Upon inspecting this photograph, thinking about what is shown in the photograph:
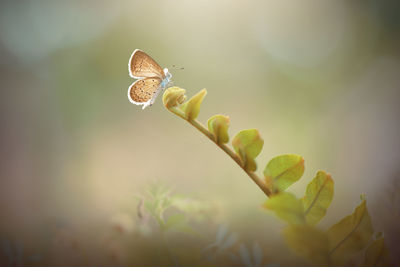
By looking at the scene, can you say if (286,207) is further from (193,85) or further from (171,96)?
(193,85)

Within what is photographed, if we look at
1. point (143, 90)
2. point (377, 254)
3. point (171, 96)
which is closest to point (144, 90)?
point (143, 90)

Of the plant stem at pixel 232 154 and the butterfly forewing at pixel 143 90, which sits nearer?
the plant stem at pixel 232 154

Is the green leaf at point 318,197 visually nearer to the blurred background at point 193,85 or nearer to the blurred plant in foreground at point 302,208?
the blurred plant in foreground at point 302,208

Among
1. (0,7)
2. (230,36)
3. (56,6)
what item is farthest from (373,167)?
(0,7)

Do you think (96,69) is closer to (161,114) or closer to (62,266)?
(161,114)

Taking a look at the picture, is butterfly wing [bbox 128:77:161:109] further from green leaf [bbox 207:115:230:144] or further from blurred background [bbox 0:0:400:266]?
blurred background [bbox 0:0:400:266]

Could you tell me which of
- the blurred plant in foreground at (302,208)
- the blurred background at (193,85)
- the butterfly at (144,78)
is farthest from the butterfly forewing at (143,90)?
the blurred background at (193,85)
